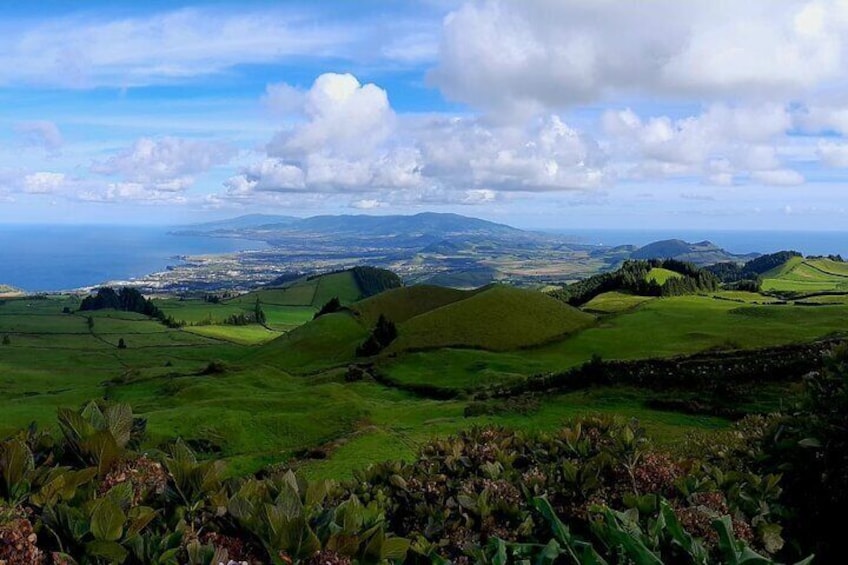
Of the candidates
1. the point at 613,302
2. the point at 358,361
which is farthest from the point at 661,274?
the point at 358,361

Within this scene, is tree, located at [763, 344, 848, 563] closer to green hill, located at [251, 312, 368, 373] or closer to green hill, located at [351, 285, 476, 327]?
green hill, located at [251, 312, 368, 373]

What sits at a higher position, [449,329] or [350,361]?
[449,329]

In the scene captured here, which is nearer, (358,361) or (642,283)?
(358,361)

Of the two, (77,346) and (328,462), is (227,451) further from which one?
(77,346)

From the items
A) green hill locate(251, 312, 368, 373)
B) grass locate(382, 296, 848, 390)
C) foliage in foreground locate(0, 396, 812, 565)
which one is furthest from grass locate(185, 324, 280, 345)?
foliage in foreground locate(0, 396, 812, 565)

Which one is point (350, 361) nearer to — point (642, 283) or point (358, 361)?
point (358, 361)

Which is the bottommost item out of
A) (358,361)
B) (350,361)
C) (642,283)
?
(350,361)
